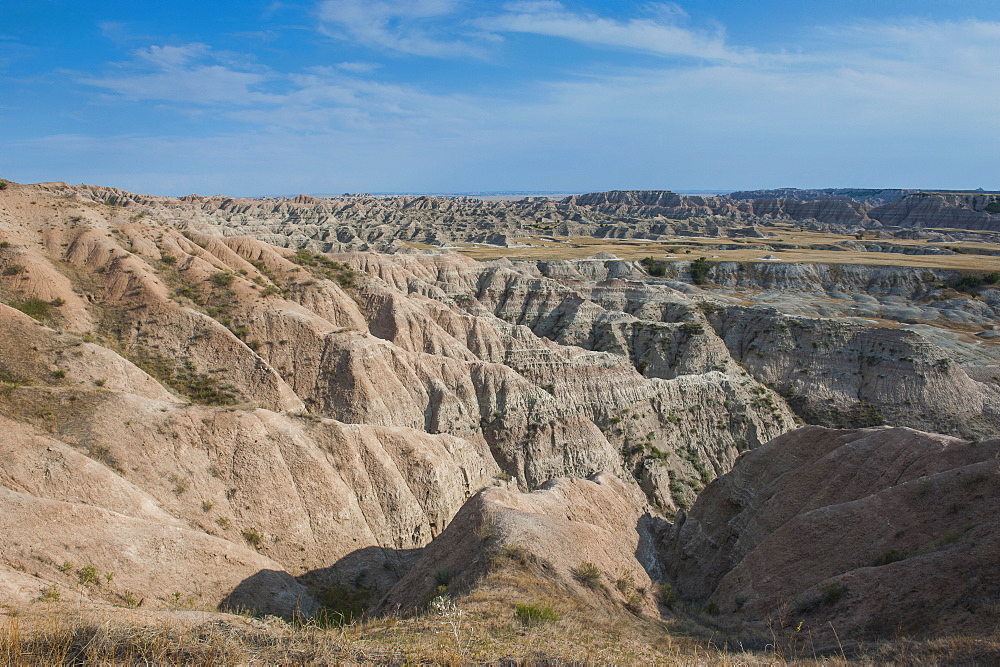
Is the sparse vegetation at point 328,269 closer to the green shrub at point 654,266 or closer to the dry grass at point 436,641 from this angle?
the dry grass at point 436,641

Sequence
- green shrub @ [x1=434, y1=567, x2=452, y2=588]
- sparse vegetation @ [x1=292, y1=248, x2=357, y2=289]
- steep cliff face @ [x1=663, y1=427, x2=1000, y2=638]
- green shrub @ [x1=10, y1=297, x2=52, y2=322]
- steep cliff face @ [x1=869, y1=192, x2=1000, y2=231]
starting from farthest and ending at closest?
steep cliff face @ [x1=869, y1=192, x2=1000, y2=231] < sparse vegetation @ [x1=292, y1=248, x2=357, y2=289] < green shrub @ [x1=10, y1=297, x2=52, y2=322] < green shrub @ [x1=434, y1=567, x2=452, y2=588] < steep cliff face @ [x1=663, y1=427, x2=1000, y2=638]

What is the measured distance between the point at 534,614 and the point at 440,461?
15.1 m

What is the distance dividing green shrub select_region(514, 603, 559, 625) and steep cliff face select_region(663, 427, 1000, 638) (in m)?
6.73

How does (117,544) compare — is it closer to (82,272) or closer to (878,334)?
(82,272)

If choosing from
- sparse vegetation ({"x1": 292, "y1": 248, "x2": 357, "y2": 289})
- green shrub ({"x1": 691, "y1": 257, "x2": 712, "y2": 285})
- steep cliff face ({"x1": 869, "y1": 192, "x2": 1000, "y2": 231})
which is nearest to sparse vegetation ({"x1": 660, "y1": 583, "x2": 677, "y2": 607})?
sparse vegetation ({"x1": 292, "y1": 248, "x2": 357, "y2": 289})

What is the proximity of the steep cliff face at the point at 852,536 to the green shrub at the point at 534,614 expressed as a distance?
6.73m

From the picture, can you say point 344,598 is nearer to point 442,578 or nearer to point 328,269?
point 442,578

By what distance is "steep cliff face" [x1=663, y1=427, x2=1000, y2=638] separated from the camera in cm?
1371

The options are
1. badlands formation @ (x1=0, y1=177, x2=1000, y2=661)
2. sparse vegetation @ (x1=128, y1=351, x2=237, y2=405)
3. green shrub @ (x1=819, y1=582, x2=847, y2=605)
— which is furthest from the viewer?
sparse vegetation @ (x1=128, y1=351, x2=237, y2=405)

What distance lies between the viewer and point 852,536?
18.4 metres

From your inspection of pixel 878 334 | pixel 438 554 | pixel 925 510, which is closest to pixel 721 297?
pixel 878 334

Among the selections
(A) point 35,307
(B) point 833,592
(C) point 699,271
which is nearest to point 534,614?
(B) point 833,592

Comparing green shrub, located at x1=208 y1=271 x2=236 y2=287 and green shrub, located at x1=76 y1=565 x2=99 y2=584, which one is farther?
green shrub, located at x1=208 y1=271 x2=236 y2=287

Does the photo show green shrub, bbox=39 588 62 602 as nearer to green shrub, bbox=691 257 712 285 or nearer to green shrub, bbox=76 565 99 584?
green shrub, bbox=76 565 99 584
